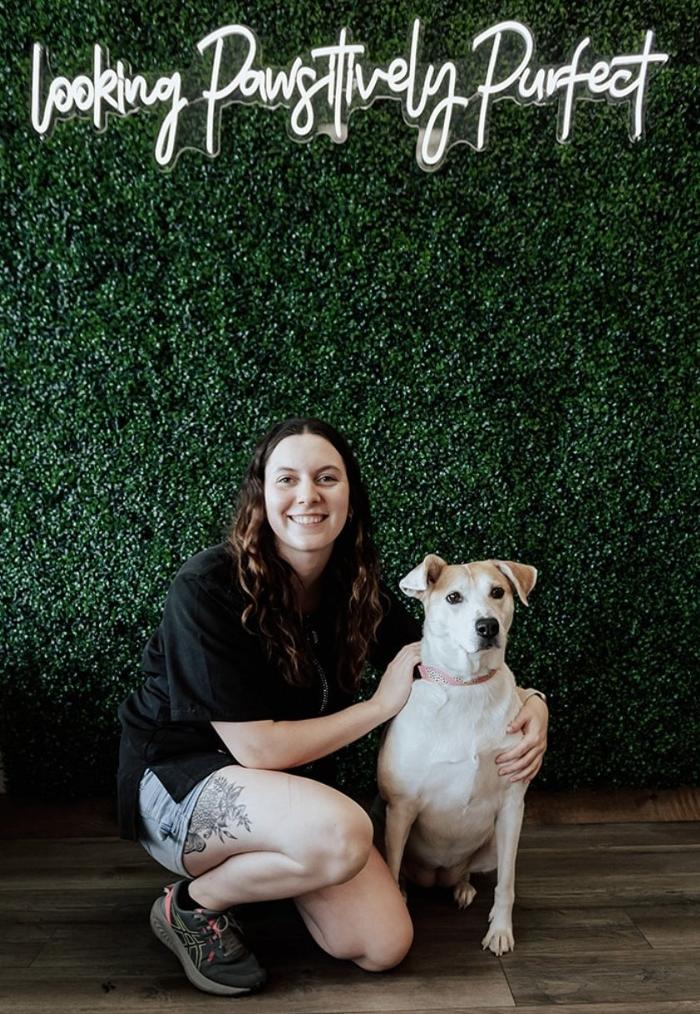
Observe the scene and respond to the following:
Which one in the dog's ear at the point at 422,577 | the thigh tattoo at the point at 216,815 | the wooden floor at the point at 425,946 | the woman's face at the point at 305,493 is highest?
the woman's face at the point at 305,493

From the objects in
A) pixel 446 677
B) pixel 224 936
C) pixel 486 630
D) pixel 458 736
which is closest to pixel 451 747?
pixel 458 736

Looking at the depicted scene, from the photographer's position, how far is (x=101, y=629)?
2.62 meters

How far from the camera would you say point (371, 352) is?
8.43 feet

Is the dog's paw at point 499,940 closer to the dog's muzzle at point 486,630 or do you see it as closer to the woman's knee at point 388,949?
the woman's knee at point 388,949

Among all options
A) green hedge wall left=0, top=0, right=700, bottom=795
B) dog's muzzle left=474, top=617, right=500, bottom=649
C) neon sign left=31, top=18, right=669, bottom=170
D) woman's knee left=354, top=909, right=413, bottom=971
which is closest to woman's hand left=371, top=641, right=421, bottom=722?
dog's muzzle left=474, top=617, right=500, bottom=649

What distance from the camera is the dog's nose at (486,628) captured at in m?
1.80

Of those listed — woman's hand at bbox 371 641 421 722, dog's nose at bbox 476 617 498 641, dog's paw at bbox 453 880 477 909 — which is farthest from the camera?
dog's paw at bbox 453 880 477 909

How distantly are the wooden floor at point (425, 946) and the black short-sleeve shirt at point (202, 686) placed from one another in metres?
0.32

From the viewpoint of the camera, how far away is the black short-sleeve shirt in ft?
5.70

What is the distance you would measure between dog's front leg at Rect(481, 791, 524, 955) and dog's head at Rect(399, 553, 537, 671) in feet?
1.11

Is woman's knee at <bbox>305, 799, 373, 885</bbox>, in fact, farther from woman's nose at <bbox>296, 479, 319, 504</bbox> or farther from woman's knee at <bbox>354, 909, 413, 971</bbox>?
woman's nose at <bbox>296, 479, 319, 504</bbox>

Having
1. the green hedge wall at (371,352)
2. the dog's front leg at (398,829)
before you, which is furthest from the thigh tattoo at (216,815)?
the green hedge wall at (371,352)

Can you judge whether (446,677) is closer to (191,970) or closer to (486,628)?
(486,628)

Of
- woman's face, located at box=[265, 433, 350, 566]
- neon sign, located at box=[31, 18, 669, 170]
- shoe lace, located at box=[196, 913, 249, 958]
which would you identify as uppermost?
neon sign, located at box=[31, 18, 669, 170]
